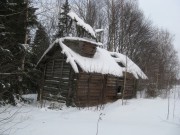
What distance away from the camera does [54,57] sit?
68.9ft

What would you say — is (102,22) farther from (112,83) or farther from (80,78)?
(80,78)

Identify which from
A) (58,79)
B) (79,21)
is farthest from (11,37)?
(79,21)

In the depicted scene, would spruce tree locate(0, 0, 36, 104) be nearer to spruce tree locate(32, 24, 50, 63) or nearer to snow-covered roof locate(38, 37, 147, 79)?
spruce tree locate(32, 24, 50, 63)

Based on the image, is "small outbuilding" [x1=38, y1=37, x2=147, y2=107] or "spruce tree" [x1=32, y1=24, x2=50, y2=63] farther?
"spruce tree" [x1=32, y1=24, x2=50, y2=63]

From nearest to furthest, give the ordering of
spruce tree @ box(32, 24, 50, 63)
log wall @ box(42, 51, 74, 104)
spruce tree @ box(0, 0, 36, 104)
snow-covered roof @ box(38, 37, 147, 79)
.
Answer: spruce tree @ box(0, 0, 36, 104), snow-covered roof @ box(38, 37, 147, 79), log wall @ box(42, 51, 74, 104), spruce tree @ box(32, 24, 50, 63)

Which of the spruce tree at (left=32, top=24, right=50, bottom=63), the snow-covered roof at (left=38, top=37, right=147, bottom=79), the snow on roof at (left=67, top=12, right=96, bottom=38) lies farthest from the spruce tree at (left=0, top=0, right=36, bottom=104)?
the snow on roof at (left=67, top=12, right=96, bottom=38)

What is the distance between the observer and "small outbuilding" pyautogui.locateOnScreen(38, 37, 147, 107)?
61.9 feet

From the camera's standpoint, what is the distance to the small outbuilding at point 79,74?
61.9 ft

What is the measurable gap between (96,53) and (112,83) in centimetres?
288

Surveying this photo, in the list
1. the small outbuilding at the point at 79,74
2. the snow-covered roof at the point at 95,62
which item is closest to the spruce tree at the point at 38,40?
the small outbuilding at the point at 79,74

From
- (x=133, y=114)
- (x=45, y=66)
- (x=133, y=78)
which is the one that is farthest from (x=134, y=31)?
(x=133, y=114)

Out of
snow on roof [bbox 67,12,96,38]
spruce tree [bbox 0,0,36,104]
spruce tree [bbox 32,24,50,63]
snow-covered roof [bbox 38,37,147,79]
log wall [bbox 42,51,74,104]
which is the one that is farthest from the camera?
snow on roof [bbox 67,12,96,38]

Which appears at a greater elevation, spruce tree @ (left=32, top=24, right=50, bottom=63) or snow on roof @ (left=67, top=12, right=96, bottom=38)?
snow on roof @ (left=67, top=12, right=96, bottom=38)

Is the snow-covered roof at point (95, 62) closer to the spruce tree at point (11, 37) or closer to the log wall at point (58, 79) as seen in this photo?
the log wall at point (58, 79)
